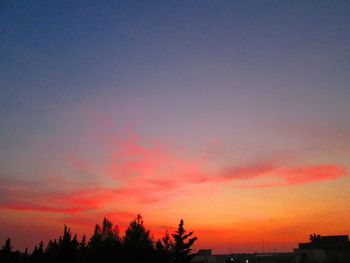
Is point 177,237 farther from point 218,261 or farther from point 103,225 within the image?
point 218,261

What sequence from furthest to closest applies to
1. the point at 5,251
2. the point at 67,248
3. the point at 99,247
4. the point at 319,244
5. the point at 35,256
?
1. the point at 319,244
2. the point at 35,256
3. the point at 5,251
4. the point at 99,247
5. the point at 67,248

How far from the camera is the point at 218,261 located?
133 meters

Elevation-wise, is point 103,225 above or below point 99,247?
above

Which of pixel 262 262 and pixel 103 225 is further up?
pixel 103 225

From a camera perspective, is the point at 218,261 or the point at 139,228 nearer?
the point at 139,228

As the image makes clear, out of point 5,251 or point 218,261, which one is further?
point 218,261

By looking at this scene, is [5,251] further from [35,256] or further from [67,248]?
[67,248]

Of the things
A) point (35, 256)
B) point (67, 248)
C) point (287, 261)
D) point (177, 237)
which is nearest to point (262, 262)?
point (287, 261)

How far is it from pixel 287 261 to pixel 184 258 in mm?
51401

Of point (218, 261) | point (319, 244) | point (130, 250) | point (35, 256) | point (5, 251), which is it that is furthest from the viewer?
point (218, 261)

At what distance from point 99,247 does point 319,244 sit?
7159 cm

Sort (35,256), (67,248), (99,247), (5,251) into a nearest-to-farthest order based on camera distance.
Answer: (67,248) → (99,247) → (5,251) → (35,256)

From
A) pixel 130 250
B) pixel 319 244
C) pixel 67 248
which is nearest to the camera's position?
pixel 67 248

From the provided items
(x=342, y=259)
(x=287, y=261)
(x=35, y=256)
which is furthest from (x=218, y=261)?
(x=35, y=256)
